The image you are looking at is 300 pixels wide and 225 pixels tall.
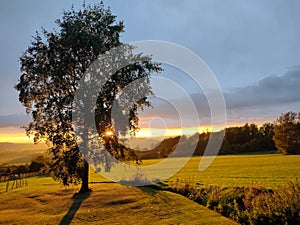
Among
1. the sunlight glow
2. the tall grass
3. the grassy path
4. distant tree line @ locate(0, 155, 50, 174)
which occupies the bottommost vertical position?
the grassy path

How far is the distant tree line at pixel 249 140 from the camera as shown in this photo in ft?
326

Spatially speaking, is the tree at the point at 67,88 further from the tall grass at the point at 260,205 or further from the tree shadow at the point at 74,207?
the tall grass at the point at 260,205

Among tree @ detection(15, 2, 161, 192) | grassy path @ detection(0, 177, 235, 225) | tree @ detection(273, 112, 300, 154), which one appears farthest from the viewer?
tree @ detection(273, 112, 300, 154)

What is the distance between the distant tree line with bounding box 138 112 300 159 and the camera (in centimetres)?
9950

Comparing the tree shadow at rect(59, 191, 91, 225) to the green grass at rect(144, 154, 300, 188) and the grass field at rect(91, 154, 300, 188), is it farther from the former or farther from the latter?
the green grass at rect(144, 154, 300, 188)

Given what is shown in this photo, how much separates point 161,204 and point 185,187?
5.88m

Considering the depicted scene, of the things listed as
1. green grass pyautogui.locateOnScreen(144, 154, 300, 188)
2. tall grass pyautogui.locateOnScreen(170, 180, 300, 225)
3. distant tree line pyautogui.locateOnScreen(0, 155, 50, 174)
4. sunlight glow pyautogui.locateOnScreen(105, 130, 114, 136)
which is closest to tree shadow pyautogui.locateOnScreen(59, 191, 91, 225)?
sunlight glow pyautogui.locateOnScreen(105, 130, 114, 136)

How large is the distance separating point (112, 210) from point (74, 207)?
346 cm

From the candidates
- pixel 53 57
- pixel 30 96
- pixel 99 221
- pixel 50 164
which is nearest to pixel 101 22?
pixel 53 57

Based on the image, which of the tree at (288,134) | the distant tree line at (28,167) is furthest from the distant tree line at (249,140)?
the distant tree line at (28,167)

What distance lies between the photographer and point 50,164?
27.3m

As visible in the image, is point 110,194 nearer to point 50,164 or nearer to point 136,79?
point 50,164

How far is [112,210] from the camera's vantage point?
65.8 ft

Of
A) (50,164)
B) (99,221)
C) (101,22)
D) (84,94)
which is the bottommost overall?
(99,221)
